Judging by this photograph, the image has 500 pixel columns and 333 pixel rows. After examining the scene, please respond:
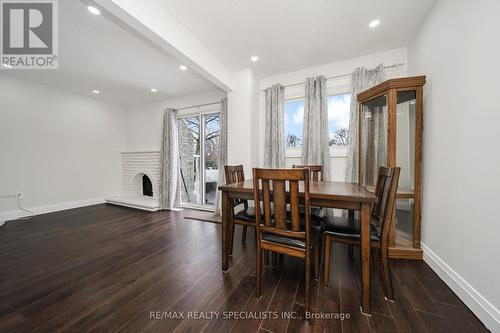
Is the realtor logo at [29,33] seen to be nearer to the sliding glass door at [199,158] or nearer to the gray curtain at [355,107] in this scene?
the sliding glass door at [199,158]

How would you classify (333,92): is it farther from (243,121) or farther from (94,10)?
(94,10)

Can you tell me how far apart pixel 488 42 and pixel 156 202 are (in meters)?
5.34

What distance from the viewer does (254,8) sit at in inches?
Result: 74.2

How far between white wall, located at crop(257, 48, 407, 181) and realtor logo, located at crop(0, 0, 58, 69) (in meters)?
2.93

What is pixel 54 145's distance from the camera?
3857 millimetres

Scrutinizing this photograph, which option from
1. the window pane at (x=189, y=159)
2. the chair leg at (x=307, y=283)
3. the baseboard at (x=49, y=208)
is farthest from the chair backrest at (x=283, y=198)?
the baseboard at (x=49, y=208)

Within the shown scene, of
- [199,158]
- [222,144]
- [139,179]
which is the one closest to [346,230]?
[222,144]

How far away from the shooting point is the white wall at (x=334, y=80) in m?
2.60

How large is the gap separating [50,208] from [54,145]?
1367mm

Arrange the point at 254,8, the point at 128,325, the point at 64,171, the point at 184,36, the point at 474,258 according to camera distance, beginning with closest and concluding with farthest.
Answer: the point at 128,325
the point at 474,258
the point at 254,8
the point at 184,36
the point at 64,171

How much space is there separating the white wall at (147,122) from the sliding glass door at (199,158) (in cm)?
45

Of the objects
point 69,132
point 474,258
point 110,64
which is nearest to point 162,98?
point 110,64

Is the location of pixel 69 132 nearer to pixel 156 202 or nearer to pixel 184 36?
pixel 156 202

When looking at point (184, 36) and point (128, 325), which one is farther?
point (184, 36)
